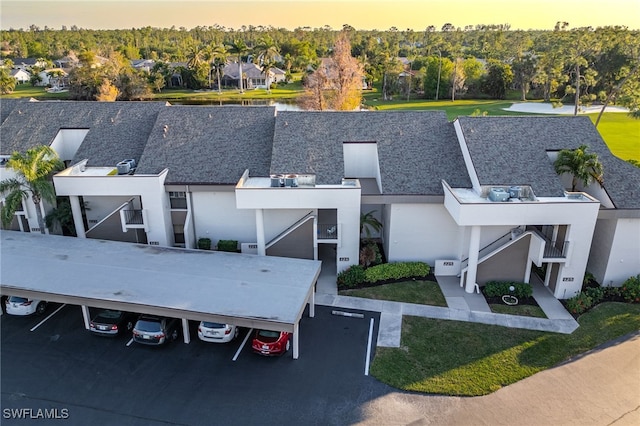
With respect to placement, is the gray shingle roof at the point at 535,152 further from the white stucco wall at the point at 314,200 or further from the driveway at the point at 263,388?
the driveway at the point at 263,388

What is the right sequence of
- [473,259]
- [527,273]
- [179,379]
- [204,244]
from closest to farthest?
[179,379] → [473,259] → [527,273] → [204,244]

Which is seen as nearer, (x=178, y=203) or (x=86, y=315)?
(x=86, y=315)

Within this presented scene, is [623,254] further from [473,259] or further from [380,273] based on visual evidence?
[380,273]

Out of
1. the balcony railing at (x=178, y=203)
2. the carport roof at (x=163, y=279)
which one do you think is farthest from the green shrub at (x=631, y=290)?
the balcony railing at (x=178, y=203)

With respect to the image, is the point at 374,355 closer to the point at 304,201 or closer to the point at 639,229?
the point at 304,201

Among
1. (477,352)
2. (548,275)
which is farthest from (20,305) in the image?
(548,275)
